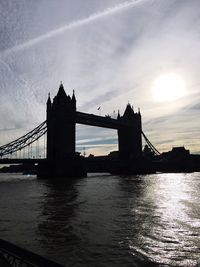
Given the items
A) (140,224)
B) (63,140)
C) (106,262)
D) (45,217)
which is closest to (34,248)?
(106,262)

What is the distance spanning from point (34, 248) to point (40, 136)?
101 metres

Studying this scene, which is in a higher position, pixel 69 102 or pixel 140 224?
pixel 69 102

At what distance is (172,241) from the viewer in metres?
13.9

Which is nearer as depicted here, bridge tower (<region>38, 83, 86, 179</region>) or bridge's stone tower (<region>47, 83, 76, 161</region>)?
bridge tower (<region>38, 83, 86, 179</region>)

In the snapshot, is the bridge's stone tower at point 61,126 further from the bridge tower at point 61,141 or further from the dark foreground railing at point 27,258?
the dark foreground railing at point 27,258

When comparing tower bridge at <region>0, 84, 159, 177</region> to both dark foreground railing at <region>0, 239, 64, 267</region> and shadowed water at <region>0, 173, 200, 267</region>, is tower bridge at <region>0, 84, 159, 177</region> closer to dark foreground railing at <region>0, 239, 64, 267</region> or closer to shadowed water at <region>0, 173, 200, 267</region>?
shadowed water at <region>0, 173, 200, 267</region>

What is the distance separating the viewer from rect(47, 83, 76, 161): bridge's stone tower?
335 feet

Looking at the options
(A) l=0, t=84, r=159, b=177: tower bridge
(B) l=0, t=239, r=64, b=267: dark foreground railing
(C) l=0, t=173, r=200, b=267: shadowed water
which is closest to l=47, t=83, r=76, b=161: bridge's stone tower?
(A) l=0, t=84, r=159, b=177: tower bridge

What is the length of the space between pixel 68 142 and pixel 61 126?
18.0ft

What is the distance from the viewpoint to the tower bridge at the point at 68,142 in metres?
97.7

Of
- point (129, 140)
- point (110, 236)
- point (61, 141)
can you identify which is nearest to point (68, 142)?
point (61, 141)

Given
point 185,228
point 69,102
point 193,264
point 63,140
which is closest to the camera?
point 193,264

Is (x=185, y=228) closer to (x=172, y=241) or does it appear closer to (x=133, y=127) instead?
(x=172, y=241)

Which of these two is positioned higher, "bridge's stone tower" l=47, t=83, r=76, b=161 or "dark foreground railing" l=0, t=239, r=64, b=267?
"bridge's stone tower" l=47, t=83, r=76, b=161
